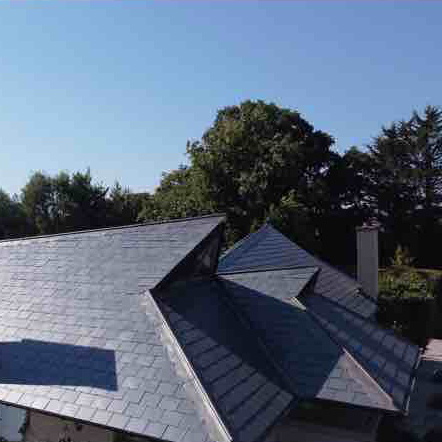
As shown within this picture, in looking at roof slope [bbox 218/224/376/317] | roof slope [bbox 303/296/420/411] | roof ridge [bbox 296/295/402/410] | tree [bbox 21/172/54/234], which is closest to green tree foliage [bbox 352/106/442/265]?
roof slope [bbox 218/224/376/317]

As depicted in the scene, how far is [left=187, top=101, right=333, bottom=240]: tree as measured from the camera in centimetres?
2950

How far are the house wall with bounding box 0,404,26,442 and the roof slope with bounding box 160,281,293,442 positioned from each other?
10.1 ft

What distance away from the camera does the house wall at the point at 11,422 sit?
782 centimetres

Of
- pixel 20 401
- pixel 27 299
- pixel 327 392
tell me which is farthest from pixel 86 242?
pixel 327 392

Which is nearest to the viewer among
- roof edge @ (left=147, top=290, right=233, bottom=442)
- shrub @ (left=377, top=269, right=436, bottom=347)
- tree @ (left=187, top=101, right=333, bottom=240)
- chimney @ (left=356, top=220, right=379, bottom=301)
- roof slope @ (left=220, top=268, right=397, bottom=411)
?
roof edge @ (left=147, top=290, right=233, bottom=442)

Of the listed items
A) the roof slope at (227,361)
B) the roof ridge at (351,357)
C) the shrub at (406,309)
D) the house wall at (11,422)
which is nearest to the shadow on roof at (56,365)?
the house wall at (11,422)

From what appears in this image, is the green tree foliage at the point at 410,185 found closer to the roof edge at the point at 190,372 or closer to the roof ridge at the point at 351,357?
the roof ridge at the point at 351,357

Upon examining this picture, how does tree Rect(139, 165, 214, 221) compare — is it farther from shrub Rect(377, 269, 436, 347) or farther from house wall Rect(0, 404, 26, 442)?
house wall Rect(0, 404, 26, 442)

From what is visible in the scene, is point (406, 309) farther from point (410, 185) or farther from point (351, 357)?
point (410, 185)

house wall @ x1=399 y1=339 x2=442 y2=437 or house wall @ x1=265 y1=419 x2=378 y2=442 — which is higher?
house wall @ x1=265 y1=419 x2=378 y2=442

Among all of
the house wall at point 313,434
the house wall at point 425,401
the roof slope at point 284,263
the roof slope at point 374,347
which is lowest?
the house wall at point 425,401

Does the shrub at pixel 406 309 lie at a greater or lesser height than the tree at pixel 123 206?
lesser

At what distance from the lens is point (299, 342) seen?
29.1 ft

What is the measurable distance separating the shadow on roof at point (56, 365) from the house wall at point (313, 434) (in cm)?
314
